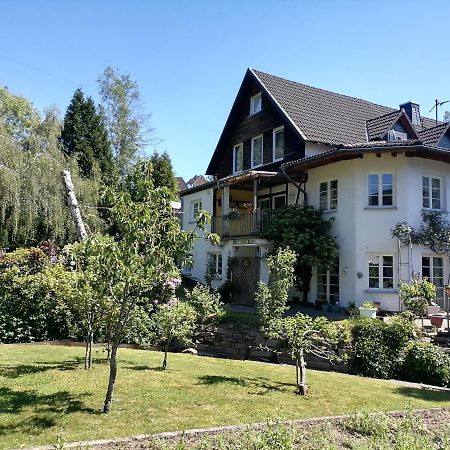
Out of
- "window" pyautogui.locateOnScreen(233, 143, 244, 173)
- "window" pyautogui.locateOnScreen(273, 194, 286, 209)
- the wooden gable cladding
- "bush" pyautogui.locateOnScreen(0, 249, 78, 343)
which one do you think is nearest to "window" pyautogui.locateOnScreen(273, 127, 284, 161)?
the wooden gable cladding

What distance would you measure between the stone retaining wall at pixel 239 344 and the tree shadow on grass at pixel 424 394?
3.15 m

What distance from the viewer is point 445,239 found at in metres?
15.4

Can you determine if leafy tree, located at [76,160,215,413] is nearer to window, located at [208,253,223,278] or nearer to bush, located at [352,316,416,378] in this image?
bush, located at [352,316,416,378]

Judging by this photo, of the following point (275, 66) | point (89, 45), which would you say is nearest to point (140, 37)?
point (89, 45)

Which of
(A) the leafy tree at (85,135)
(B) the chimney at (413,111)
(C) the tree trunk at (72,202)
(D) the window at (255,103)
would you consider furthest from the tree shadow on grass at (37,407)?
(B) the chimney at (413,111)

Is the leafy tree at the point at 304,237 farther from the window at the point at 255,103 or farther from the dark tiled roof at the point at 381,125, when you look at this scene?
the window at the point at 255,103

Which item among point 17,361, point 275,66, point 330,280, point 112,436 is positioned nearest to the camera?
point 112,436

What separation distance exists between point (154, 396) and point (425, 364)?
23.2 feet

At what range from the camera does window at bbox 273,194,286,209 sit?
68.6 feet

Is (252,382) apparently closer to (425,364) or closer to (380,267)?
(425,364)

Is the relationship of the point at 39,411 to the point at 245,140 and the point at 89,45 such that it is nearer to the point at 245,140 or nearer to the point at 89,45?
the point at 89,45

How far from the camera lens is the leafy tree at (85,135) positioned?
27.8 metres

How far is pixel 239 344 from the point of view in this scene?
13148 mm

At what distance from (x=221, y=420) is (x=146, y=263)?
2.42m
